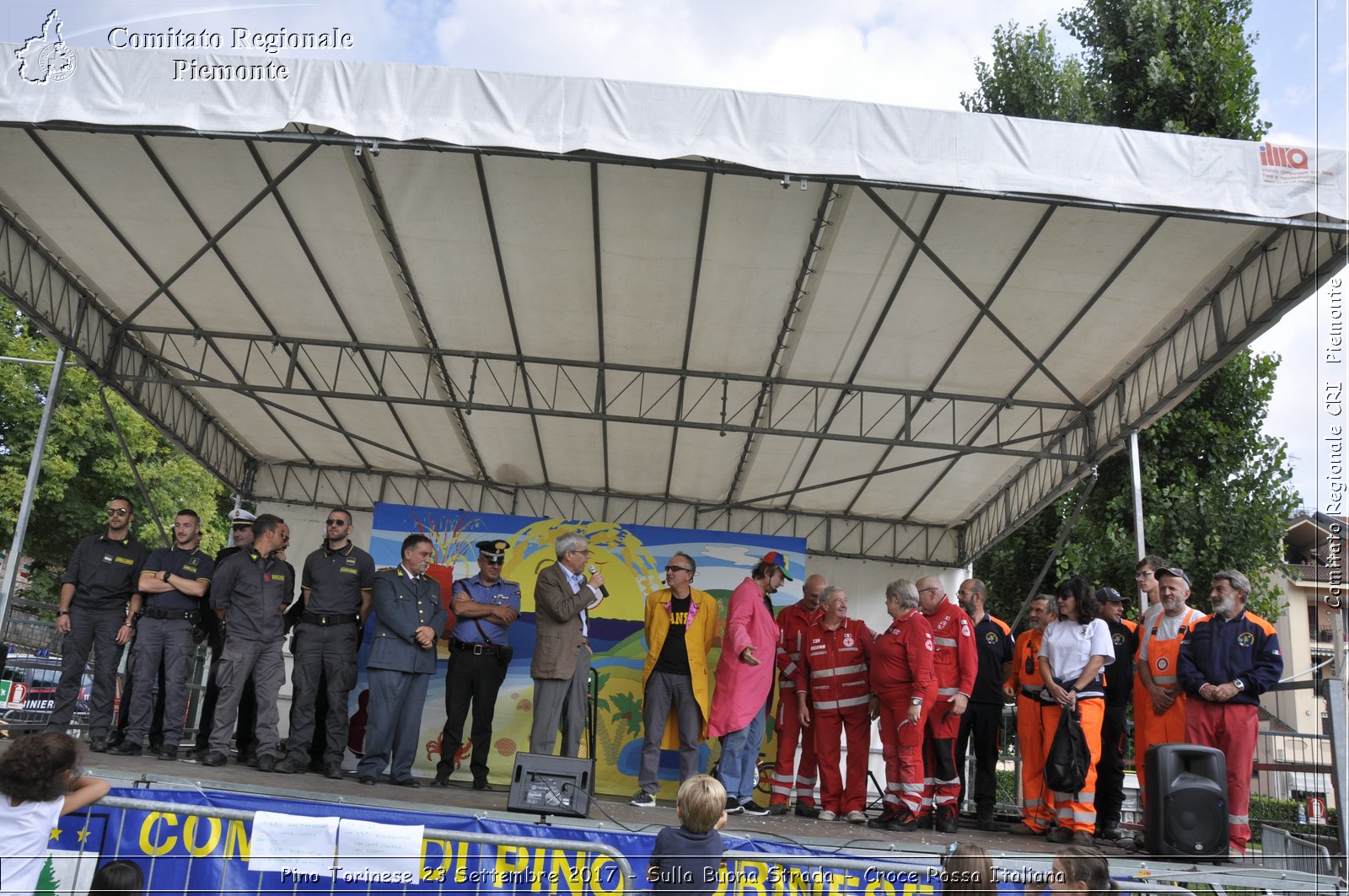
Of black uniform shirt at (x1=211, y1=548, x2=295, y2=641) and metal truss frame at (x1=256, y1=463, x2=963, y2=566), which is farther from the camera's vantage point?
metal truss frame at (x1=256, y1=463, x2=963, y2=566)

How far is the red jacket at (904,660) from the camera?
267 inches

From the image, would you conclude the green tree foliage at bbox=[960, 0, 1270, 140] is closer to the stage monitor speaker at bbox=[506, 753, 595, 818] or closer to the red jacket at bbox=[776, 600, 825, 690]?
the red jacket at bbox=[776, 600, 825, 690]

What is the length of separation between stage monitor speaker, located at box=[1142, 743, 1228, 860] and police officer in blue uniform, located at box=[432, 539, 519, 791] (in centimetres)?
465

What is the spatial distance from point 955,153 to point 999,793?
16.9 meters

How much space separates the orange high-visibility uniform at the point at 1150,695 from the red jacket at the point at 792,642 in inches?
92.8

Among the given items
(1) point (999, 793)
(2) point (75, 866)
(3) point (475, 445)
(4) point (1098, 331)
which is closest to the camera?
(2) point (75, 866)

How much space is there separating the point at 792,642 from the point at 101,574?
5377 millimetres

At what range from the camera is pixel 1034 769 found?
7.19 metres

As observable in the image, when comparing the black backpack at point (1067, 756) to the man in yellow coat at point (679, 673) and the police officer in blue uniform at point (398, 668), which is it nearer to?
the man in yellow coat at point (679, 673)

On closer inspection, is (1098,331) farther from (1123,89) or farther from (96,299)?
(1123,89)

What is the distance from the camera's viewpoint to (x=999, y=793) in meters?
19.4

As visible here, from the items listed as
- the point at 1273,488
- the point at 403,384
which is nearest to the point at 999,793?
the point at 1273,488

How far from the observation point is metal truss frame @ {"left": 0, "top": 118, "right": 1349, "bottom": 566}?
7.05 m

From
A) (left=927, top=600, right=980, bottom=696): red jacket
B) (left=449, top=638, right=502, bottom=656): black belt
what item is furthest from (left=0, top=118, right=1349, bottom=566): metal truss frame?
(left=449, top=638, right=502, bottom=656): black belt
